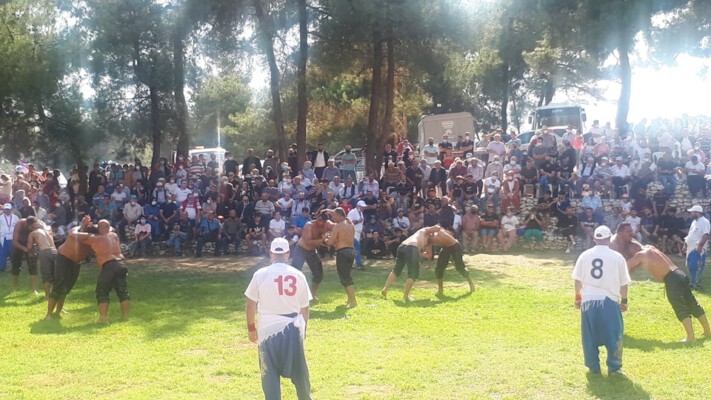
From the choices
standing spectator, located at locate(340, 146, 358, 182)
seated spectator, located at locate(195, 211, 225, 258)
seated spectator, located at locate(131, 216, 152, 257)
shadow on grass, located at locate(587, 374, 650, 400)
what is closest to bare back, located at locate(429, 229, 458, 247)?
shadow on grass, located at locate(587, 374, 650, 400)

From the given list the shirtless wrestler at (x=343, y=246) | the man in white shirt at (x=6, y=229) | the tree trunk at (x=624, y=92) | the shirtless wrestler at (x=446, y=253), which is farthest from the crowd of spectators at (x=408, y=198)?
the shirtless wrestler at (x=343, y=246)

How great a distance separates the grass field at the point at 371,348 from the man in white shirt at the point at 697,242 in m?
0.71

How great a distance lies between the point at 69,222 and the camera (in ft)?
72.2

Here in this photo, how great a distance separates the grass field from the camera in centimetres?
839

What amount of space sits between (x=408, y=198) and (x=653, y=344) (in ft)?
37.9

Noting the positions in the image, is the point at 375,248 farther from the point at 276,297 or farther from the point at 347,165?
the point at 276,297

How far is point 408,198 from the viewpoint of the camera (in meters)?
21.4

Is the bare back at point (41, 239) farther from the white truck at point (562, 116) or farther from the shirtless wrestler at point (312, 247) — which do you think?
the white truck at point (562, 116)

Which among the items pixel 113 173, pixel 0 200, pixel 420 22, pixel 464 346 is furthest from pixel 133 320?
pixel 420 22

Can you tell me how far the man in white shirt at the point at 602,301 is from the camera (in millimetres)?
8375

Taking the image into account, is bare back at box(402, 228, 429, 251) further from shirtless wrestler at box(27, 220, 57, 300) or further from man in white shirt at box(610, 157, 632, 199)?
man in white shirt at box(610, 157, 632, 199)

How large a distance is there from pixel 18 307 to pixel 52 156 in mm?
13153

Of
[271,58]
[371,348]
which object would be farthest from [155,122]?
[371,348]

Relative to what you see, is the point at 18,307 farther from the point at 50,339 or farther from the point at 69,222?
the point at 69,222
